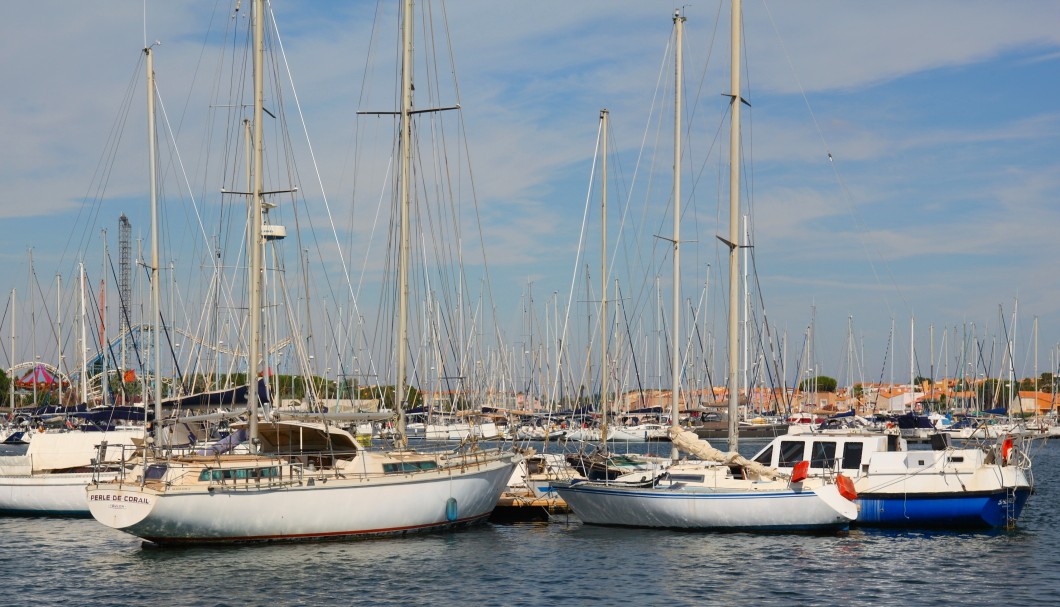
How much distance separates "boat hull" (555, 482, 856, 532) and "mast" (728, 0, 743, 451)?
9.31 feet

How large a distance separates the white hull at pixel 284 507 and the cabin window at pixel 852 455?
421 inches

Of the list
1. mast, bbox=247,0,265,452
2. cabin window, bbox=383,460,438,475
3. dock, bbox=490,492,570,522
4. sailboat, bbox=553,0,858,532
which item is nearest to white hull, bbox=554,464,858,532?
sailboat, bbox=553,0,858,532

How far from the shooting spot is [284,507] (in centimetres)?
2861

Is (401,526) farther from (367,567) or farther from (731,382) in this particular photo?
(731,382)

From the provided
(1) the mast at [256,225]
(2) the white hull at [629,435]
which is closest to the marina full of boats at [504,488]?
(1) the mast at [256,225]

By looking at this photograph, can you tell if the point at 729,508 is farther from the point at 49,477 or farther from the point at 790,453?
the point at 49,477

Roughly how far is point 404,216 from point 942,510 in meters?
17.2

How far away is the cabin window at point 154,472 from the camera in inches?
1118

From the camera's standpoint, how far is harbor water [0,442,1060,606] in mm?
23031

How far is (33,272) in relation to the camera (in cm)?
9138

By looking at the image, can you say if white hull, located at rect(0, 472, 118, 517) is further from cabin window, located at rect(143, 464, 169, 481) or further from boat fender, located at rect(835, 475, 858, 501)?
boat fender, located at rect(835, 475, 858, 501)

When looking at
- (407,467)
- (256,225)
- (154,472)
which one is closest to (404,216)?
(256,225)

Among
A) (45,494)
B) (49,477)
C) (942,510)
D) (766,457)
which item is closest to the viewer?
(942,510)

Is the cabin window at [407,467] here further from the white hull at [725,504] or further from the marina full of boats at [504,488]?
the white hull at [725,504]
